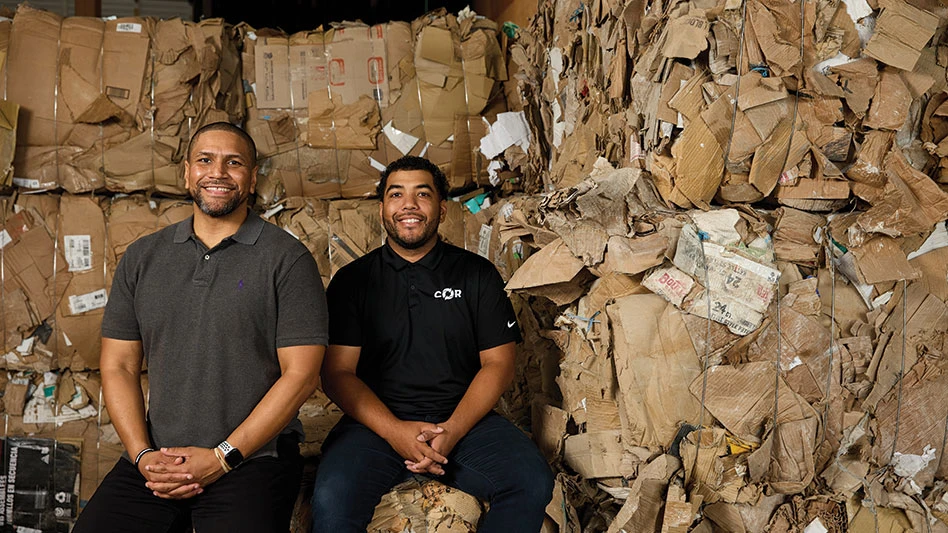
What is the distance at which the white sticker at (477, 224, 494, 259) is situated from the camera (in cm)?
304

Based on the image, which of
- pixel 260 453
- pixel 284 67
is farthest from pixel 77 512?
pixel 284 67

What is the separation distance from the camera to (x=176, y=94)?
9.61ft

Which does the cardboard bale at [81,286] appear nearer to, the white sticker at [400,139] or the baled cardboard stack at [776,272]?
the white sticker at [400,139]

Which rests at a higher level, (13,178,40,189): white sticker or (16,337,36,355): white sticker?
(13,178,40,189): white sticker

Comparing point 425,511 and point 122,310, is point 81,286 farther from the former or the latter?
point 425,511

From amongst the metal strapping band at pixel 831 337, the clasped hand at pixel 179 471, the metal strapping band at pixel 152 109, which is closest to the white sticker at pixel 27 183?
the metal strapping band at pixel 152 109

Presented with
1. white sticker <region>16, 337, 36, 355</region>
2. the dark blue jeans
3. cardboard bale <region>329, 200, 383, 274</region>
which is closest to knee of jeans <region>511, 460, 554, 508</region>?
the dark blue jeans

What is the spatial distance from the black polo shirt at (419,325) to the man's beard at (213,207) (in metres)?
0.40

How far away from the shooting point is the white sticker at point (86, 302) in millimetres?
2898

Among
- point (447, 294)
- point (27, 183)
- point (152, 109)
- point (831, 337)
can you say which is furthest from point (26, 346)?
point (831, 337)

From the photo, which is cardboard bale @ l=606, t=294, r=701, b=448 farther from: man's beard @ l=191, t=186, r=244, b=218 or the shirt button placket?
man's beard @ l=191, t=186, r=244, b=218

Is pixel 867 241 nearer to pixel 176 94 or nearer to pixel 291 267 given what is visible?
pixel 291 267

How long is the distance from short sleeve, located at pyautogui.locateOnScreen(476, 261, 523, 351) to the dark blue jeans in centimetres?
25

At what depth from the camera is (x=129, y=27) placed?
116 inches
